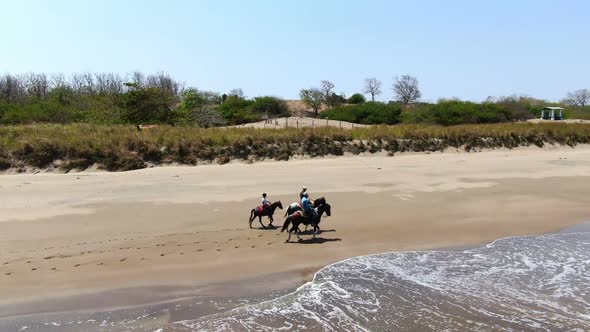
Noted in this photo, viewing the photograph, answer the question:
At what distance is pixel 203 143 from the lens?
22.9m

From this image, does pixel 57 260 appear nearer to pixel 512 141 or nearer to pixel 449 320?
pixel 449 320

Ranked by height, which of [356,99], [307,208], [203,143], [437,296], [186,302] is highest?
[356,99]

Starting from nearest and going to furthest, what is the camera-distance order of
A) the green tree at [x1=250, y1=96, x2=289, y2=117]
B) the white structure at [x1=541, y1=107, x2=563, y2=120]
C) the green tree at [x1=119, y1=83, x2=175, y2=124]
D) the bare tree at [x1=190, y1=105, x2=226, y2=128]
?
the green tree at [x1=119, y1=83, x2=175, y2=124] < the bare tree at [x1=190, y1=105, x2=226, y2=128] < the white structure at [x1=541, y1=107, x2=563, y2=120] < the green tree at [x1=250, y1=96, x2=289, y2=117]

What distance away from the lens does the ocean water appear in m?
7.16

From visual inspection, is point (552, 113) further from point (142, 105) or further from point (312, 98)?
point (142, 105)

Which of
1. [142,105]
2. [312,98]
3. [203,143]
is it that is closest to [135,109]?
[142,105]

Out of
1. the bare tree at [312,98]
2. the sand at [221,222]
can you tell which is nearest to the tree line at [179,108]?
the bare tree at [312,98]

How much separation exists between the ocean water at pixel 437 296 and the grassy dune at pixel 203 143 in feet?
46.6

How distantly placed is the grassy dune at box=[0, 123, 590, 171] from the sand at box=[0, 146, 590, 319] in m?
1.33

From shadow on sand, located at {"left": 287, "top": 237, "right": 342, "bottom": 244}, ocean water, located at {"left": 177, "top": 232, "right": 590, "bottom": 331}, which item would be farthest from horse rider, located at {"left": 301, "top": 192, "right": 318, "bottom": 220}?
ocean water, located at {"left": 177, "top": 232, "right": 590, "bottom": 331}

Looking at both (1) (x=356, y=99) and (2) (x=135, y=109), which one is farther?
(1) (x=356, y=99)

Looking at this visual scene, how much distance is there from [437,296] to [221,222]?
245 inches

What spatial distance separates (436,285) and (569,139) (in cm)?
3109

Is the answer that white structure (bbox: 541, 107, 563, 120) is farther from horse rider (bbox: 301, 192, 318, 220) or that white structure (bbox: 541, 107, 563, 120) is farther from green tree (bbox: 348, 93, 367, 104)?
horse rider (bbox: 301, 192, 318, 220)
